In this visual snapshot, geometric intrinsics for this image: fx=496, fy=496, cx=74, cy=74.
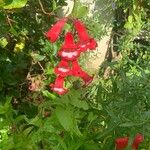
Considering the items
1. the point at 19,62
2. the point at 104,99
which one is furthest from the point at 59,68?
the point at 19,62

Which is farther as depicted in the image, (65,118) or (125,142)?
(65,118)

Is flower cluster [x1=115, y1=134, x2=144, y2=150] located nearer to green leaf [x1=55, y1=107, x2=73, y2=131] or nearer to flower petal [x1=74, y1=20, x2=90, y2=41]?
green leaf [x1=55, y1=107, x2=73, y2=131]

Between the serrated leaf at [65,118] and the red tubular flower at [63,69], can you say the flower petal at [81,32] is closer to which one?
the red tubular flower at [63,69]

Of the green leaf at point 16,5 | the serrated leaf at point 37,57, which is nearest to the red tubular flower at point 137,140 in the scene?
the green leaf at point 16,5

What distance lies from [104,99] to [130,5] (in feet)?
9.68

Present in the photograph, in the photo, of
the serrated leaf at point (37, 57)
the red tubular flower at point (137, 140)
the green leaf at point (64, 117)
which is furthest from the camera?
the serrated leaf at point (37, 57)

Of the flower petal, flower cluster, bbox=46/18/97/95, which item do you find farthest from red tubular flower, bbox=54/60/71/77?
the flower petal

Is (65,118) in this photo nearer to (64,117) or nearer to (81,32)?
(64,117)

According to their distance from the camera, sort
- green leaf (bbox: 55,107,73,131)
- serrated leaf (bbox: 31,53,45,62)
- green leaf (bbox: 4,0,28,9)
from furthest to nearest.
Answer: serrated leaf (bbox: 31,53,45,62)
green leaf (bbox: 4,0,28,9)
green leaf (bbox: 55,107,73,131)

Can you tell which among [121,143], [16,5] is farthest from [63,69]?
[16,5]

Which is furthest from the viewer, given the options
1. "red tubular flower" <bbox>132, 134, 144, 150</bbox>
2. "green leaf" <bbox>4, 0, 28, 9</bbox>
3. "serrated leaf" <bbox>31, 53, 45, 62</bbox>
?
"serrated leaf" <bbox>31, 53, 45, 62</bbox>

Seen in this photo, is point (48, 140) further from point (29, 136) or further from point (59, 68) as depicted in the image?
point (59, 68)

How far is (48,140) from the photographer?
1760mm

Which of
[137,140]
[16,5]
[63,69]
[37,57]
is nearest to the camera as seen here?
[137,140]
